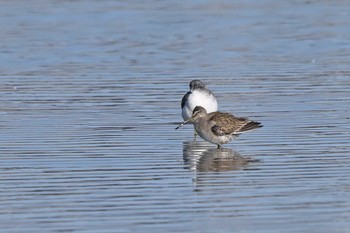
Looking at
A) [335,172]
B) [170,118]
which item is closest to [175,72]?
[170,118]

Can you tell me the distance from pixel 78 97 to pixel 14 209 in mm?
8961

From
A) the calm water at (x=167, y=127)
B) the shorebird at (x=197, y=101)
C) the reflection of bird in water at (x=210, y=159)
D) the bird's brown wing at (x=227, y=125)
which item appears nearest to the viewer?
the calm water at (x=167, y=127)

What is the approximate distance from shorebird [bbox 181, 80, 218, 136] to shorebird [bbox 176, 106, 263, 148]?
1297mm

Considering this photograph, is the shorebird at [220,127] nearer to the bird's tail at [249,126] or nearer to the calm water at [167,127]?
the bird's tail at [249,126]

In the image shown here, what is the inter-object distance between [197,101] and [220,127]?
5.73 ft

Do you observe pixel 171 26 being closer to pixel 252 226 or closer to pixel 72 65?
pixel 72 65

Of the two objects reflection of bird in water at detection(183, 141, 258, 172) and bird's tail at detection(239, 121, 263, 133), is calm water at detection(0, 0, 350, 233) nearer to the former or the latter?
reflection of bird in water at detection(183, 141, 258, 172)

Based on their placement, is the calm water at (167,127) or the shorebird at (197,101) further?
the shorebird at (197,101)

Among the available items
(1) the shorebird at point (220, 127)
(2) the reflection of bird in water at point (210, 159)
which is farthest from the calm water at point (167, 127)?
(1) the shorebird at point (220, 127)

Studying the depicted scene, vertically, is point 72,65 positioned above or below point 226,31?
below

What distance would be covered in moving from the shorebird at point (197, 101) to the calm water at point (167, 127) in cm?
34

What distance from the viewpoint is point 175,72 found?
949 inches

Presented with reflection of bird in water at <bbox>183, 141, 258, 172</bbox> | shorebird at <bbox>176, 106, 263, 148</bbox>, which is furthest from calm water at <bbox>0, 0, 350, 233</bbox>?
shorebird at <bbox>176, 106, 263, 148</bbox>

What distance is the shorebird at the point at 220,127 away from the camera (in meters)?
15.9
